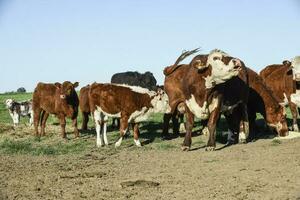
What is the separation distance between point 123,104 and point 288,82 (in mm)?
5571

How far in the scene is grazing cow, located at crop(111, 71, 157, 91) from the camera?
70.7ft

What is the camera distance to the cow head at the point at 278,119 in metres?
14.0

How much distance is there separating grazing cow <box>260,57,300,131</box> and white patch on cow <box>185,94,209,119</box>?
4.02m

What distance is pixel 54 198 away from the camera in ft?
25.0

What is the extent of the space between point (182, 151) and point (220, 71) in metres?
2.39

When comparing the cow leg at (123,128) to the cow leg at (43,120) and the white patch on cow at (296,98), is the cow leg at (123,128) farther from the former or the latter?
the white patch on cow at (296,98)

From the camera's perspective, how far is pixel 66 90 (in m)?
18.0

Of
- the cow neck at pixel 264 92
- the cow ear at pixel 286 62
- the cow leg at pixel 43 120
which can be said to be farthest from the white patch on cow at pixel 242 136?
the cow leg at pixel 43 120

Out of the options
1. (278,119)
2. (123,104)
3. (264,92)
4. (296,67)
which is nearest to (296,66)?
(296,67)

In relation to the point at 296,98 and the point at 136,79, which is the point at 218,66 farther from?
the point at 136,79

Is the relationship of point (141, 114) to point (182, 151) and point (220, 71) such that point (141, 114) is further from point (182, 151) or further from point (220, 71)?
point (220, 71)

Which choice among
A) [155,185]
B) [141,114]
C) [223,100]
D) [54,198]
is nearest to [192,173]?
[155,185]

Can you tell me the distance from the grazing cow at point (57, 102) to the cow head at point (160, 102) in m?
3.78

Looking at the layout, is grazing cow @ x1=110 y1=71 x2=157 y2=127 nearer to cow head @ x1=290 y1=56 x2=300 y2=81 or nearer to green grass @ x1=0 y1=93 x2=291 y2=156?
green grass @ x1=0 y1=93 x2=291 y2=156
